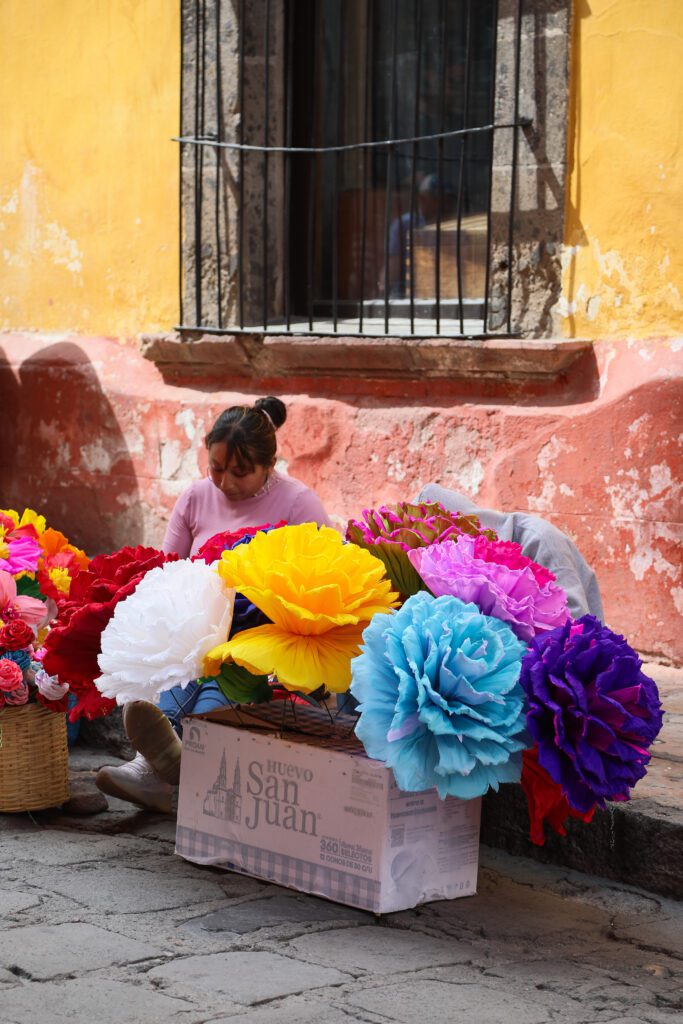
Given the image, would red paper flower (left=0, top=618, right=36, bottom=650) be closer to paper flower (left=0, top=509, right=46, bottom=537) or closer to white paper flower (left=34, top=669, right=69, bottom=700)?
white paper flower (left=34, top=669, right=69, bottom=700)

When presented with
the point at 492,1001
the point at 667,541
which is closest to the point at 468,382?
the point at 667,541

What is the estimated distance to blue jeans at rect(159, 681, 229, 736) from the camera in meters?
3.80

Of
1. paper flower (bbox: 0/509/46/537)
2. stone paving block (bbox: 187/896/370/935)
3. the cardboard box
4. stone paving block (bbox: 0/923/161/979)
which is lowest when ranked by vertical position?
stone paving block (bbox: 187/896/370/935)

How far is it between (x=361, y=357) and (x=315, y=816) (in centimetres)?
283

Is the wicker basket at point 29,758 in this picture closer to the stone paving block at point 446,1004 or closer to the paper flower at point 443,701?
the paper flower at point 443,701

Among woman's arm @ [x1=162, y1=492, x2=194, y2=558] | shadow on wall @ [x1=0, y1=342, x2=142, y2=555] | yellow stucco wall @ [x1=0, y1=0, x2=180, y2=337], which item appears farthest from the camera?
shadow on wall @ [x1=0, y1=342, x2=142, y2=555]

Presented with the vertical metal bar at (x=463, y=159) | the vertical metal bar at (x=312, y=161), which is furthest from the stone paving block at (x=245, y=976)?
the vertical metal bar at (x=312, y=161)

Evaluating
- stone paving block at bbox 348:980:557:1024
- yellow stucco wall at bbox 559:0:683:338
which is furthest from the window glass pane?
stone paving block at bbox 348:980:557:1024

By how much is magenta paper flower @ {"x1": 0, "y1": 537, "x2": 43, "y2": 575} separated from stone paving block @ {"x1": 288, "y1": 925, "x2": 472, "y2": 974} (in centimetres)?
154

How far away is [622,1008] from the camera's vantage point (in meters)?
2.81

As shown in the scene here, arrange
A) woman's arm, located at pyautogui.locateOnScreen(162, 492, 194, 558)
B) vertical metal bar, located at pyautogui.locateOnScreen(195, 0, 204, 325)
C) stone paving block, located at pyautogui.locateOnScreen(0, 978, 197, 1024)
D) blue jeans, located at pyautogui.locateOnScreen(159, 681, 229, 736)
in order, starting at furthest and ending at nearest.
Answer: vertical metal bar, located at pyautogui.locateOnScreen(195, 0, 204, 325) → woman's arm, located at pyautogui.locateOnScreen(162, 492, 194, 558) → blue jeans, located at pyautogui.locateOnScreen(159, 681, 229, 736) → stone paving block, located at pyautogui.locateOnScreen(0, 978, 197, 1024)

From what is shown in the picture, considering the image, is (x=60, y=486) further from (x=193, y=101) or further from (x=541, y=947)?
(x=541, y=947)

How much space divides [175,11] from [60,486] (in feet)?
7.41

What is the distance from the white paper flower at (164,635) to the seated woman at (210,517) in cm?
49
